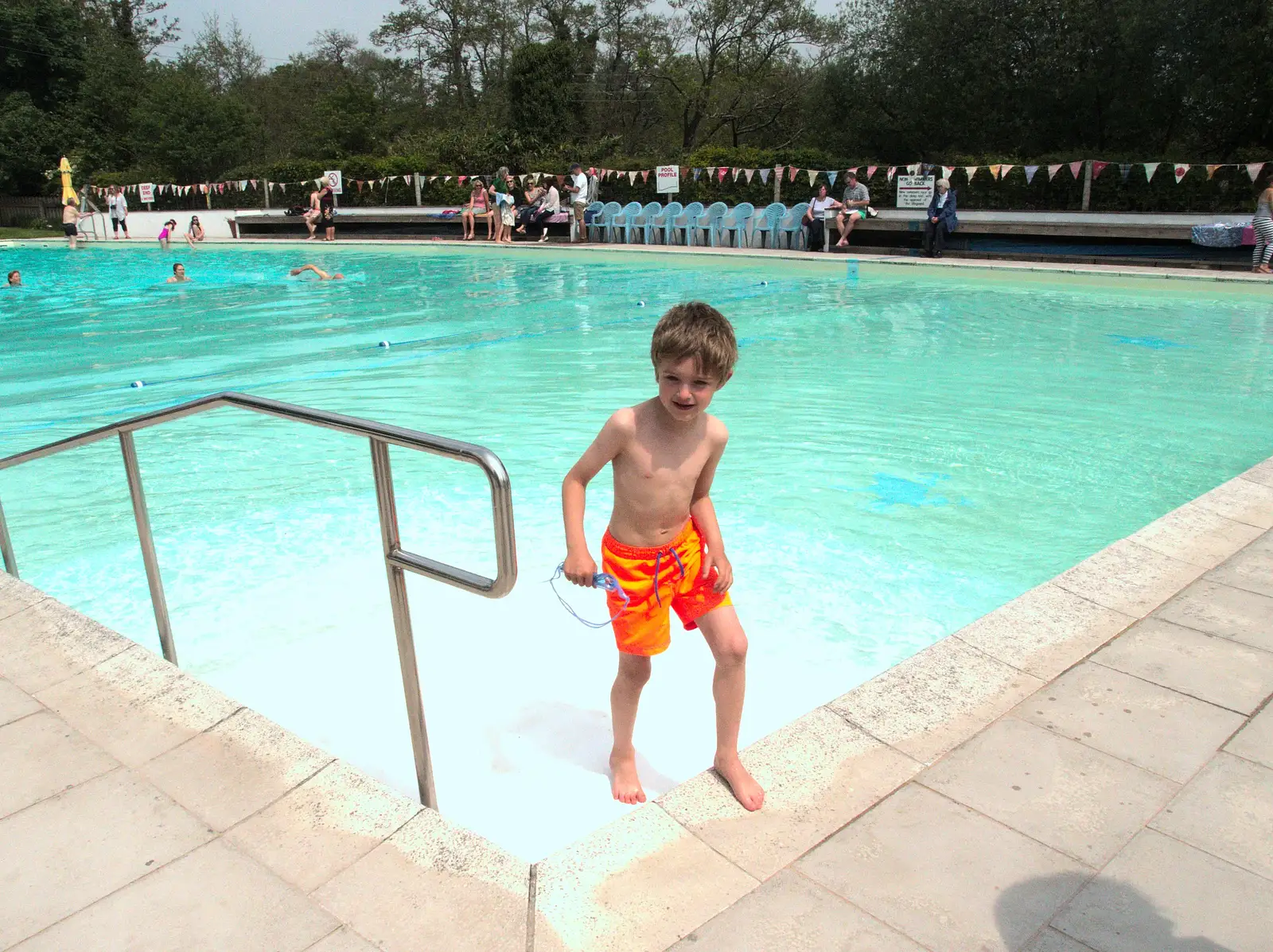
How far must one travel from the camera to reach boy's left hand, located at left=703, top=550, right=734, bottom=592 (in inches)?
98.8

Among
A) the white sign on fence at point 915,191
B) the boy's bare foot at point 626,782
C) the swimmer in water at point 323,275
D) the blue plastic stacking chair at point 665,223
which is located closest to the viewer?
the boy's bare foot at point 626,782

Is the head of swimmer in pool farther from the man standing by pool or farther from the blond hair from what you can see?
the man standing by pool

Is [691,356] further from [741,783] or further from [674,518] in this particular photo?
[741,783]

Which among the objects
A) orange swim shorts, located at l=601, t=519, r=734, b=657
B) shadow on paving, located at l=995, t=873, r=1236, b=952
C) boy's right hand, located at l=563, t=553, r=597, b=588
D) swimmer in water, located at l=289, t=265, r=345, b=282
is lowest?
shadow on paving, located at l=995, t=873, r=1236, b=952

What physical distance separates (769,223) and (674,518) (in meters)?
18.9

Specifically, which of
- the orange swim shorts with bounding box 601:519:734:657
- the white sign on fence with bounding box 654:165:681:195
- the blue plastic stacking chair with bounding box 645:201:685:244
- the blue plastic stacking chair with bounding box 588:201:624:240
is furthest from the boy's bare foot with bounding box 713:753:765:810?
the white sign on fence with bounding box 654:165:681:195

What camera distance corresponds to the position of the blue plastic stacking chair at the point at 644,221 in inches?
882

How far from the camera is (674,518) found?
2477 millimetres

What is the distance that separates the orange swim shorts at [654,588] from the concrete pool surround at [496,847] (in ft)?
1.33

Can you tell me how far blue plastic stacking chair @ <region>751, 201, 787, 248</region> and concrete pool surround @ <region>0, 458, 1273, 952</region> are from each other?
59.1 feet

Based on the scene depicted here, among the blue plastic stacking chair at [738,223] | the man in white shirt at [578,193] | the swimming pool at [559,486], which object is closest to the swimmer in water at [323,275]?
the swimming pool at [559,486]

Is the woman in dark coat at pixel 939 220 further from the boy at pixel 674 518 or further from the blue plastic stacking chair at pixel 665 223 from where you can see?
the boy at pixel 674 518

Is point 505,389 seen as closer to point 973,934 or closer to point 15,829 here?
point 15,829

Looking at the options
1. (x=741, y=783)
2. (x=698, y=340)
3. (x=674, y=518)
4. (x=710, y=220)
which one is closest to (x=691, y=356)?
(x=698, y=340)
